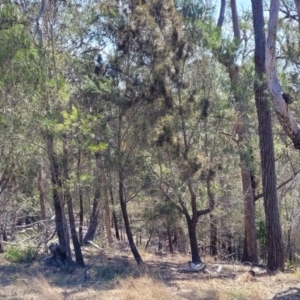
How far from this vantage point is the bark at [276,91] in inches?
279

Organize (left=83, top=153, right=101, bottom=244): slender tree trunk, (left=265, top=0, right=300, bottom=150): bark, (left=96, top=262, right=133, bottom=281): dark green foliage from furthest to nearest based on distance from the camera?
(left=83, top=153, right=101, bottom=244): slender tree trunk, (left=96, top=262, right=133, bottom=281): dark green foliage, (left=265, top=0, right=300, bottom=150): bark

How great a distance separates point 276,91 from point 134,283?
373 centimetres

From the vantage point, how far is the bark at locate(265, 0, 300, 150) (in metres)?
7.08

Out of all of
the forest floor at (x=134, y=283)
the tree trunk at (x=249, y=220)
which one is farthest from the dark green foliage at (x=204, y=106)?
the tree trunk at (x=249, y=220)

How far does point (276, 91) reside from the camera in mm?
7176

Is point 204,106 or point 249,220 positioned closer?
point 204,106

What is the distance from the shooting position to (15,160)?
12250mm

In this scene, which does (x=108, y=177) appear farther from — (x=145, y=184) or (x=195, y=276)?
(x=195, y=276)

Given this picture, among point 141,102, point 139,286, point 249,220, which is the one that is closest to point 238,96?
point 141,102

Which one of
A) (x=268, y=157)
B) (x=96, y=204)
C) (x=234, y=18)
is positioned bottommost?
(x=96, y=204)

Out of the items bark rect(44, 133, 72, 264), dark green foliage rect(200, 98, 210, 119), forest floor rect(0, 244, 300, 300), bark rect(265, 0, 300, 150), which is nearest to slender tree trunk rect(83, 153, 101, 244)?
bark rect(44, 133, 72, 264)

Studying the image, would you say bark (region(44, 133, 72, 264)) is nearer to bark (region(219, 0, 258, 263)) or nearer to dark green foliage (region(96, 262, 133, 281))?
dark green foliage (region(96, 262, 133, 281))

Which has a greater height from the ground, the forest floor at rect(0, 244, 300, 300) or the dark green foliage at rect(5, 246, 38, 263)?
the dark green foliage at rect(5, 246, 38, 263)

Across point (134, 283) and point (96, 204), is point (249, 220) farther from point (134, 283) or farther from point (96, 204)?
point (134, 283)
